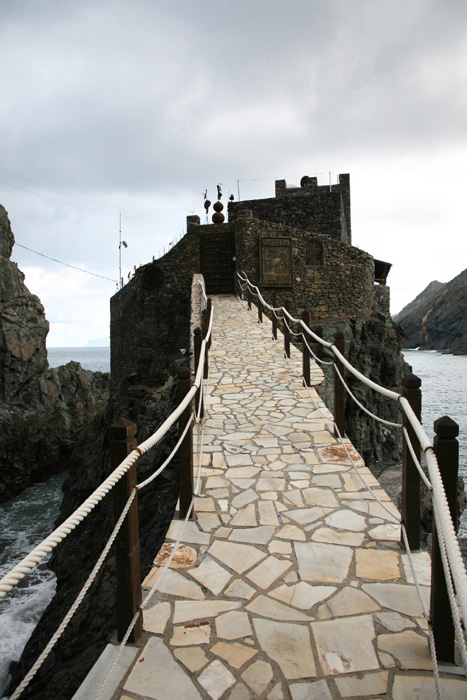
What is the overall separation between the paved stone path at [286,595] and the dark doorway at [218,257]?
11.9m

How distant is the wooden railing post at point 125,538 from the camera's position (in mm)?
1981

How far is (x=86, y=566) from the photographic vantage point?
8.45 metres

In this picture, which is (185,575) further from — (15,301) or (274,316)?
(15,301)

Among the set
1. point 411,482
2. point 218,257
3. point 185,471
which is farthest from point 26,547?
point 411,482

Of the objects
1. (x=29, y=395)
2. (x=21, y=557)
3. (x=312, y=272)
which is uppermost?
(x=312, y=272)

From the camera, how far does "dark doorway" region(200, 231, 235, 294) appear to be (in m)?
15.6

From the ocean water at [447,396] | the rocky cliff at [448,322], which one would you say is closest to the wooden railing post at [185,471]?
the ocean water at [447,396]

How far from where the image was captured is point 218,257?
1570cm

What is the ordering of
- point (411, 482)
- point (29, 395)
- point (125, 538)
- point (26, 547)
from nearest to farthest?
point (125, 538) < point (411, 482) < point (26, 547) < point (29, 395)

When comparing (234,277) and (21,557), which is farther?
(234,277)

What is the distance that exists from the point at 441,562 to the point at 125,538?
1.47 metres

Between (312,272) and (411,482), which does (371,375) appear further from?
(411,482)

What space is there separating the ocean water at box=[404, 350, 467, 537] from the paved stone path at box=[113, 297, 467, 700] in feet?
59.5

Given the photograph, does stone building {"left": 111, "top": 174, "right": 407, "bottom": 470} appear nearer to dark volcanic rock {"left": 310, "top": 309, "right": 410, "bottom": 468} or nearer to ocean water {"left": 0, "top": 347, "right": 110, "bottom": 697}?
dark volcanic rock {"left": 310, "top": 309, "right": 410, "bottom": 468}
